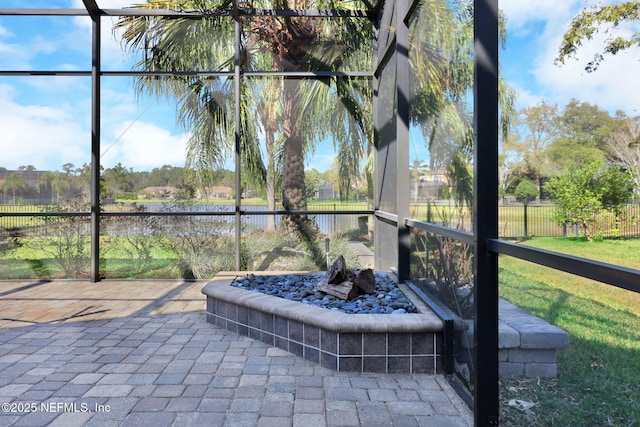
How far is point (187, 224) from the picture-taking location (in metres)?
5.27

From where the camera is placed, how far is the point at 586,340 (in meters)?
1.25

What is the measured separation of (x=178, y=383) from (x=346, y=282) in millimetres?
1488

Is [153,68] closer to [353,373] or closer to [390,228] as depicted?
[390,228]

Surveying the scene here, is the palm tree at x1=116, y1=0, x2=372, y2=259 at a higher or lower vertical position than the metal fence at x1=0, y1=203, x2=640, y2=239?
higher

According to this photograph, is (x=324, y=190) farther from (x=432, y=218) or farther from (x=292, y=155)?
(x=432, y=218)

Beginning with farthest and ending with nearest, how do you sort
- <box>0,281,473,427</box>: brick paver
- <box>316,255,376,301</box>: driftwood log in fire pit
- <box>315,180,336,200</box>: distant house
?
<box>315,180,336,200</box>: distant house, <box>316,255,376,301</box>: driftwood log in fire pit, <box>0,281,473,427</box>: brick paver

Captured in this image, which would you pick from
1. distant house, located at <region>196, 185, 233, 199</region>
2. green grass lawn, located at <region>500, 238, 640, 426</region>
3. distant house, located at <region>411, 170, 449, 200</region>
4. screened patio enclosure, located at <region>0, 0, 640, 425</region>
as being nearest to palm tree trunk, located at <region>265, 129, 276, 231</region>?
screened patio enclosure, located at <region>0, 0, 640, 425</region>

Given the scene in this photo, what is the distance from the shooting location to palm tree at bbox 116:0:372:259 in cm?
527

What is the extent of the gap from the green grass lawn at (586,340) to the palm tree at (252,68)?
388 cm

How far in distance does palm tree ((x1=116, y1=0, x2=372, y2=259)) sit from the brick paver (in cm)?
258

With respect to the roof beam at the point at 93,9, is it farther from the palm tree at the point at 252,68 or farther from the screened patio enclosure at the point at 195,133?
the palm tree at the point at 252,68

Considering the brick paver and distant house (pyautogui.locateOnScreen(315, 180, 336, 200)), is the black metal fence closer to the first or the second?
the brick paver

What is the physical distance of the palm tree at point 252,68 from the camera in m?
5.27

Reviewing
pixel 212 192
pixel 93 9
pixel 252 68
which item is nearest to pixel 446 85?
pixel 252 68
